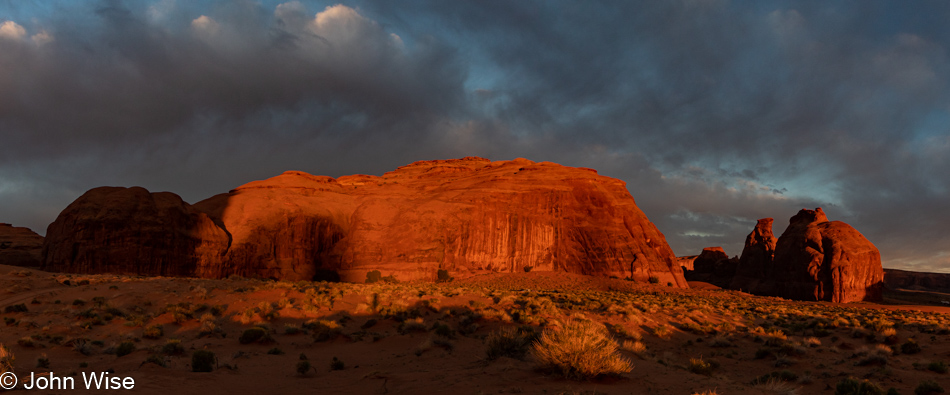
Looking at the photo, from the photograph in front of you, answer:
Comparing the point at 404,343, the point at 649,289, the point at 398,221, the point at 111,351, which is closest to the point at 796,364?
the point at 404,343

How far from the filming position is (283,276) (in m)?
56.9

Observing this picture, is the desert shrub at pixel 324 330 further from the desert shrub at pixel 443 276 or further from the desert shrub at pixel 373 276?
the desert shrub at pixel 443 276

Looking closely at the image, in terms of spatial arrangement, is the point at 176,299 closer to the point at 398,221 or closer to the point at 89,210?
the point at 89,210

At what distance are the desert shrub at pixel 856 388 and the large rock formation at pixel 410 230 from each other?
48053mm

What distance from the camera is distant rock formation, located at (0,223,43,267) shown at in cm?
5488

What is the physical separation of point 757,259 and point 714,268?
70.7ft

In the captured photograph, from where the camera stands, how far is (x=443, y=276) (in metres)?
56.8

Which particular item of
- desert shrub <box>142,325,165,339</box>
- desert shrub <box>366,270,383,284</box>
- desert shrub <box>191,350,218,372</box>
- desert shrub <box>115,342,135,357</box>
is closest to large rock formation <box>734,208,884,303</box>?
desert shrub <box>366,270,383,284</box>

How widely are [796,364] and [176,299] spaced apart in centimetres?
2734

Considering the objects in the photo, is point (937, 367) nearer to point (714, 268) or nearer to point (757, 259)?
point (757, 259)

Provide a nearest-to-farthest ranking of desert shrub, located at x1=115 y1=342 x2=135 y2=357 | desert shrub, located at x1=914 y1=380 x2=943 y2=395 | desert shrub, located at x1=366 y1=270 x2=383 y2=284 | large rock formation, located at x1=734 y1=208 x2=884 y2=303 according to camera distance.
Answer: desert shrub, located at x1=914 y1=380 x2=943 y2=395, desert shrub, located at x1=115 y1=342 x2=135 y2=357, desert shrub, located at x1=366 y1=270 x2=383 y2=284, large rock formation, located at x1=734 y1=208 x2=884 y2=303

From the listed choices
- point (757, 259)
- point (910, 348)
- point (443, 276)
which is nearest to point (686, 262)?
point (757, 259)

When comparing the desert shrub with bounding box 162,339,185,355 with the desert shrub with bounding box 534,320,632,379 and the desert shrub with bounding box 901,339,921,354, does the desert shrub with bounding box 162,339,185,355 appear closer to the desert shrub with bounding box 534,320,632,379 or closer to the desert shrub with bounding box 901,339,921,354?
the desert shrub with bounding box 534,320,632,379

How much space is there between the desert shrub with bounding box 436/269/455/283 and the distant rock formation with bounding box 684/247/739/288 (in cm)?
5473
